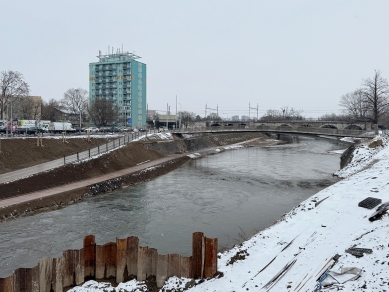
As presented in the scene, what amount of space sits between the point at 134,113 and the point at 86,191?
103086 mm

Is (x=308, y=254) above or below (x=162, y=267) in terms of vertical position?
above

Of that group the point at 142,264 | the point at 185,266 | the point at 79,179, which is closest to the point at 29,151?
the point at 79,179

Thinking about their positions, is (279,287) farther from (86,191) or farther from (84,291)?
(86,191)

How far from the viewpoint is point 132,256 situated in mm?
12414

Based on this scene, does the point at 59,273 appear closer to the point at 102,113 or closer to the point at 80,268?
the point at 80,268

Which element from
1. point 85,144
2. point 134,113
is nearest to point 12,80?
point 85,144

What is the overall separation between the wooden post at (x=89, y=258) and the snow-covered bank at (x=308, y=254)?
3096 mm

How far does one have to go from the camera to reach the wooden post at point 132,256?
Answer: 40.5ft

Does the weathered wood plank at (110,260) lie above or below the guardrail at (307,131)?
below

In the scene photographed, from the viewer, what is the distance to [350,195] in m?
19.8

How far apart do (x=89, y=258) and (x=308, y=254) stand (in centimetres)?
794

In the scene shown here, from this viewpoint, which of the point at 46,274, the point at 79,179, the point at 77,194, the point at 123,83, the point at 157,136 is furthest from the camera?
the point at 123,83

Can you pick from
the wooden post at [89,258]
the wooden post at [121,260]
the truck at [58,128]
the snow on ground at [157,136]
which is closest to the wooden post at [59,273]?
the wooden post at [89,258]

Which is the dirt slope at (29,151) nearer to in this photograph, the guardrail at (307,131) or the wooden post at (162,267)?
the wooden post at (162,267)
